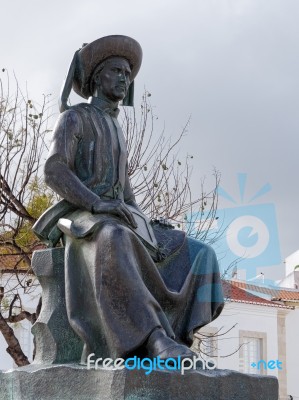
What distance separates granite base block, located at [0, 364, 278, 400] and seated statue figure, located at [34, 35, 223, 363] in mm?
177

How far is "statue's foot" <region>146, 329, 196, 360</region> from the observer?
4742 mm

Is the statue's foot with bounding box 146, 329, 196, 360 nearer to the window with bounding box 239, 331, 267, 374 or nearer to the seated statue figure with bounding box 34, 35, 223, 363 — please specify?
the seated statue figure with bounding box 34, 35, 223, 363

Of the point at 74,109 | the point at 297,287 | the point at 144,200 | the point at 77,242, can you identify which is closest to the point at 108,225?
the point at 77,242

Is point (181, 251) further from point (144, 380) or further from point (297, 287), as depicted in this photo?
point (297, 287)

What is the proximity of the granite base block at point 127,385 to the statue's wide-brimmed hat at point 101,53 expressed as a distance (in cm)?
187

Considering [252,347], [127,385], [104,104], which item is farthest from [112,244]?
[252,347]

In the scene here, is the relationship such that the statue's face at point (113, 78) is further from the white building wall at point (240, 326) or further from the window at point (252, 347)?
the window at point (252, 347)

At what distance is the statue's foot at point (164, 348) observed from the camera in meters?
4.74

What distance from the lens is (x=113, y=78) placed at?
5.88 metres

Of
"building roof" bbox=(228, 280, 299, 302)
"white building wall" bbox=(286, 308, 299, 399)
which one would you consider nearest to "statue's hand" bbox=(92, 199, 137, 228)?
"building roof" bbox=(228, 280, 299, 302)

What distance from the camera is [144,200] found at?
1334 centimetres

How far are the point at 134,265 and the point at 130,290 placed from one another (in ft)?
0.51

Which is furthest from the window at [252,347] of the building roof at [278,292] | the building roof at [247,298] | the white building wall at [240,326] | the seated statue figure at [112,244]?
the seated statue figure at [112,244]

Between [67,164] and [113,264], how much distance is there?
2.59 feet
